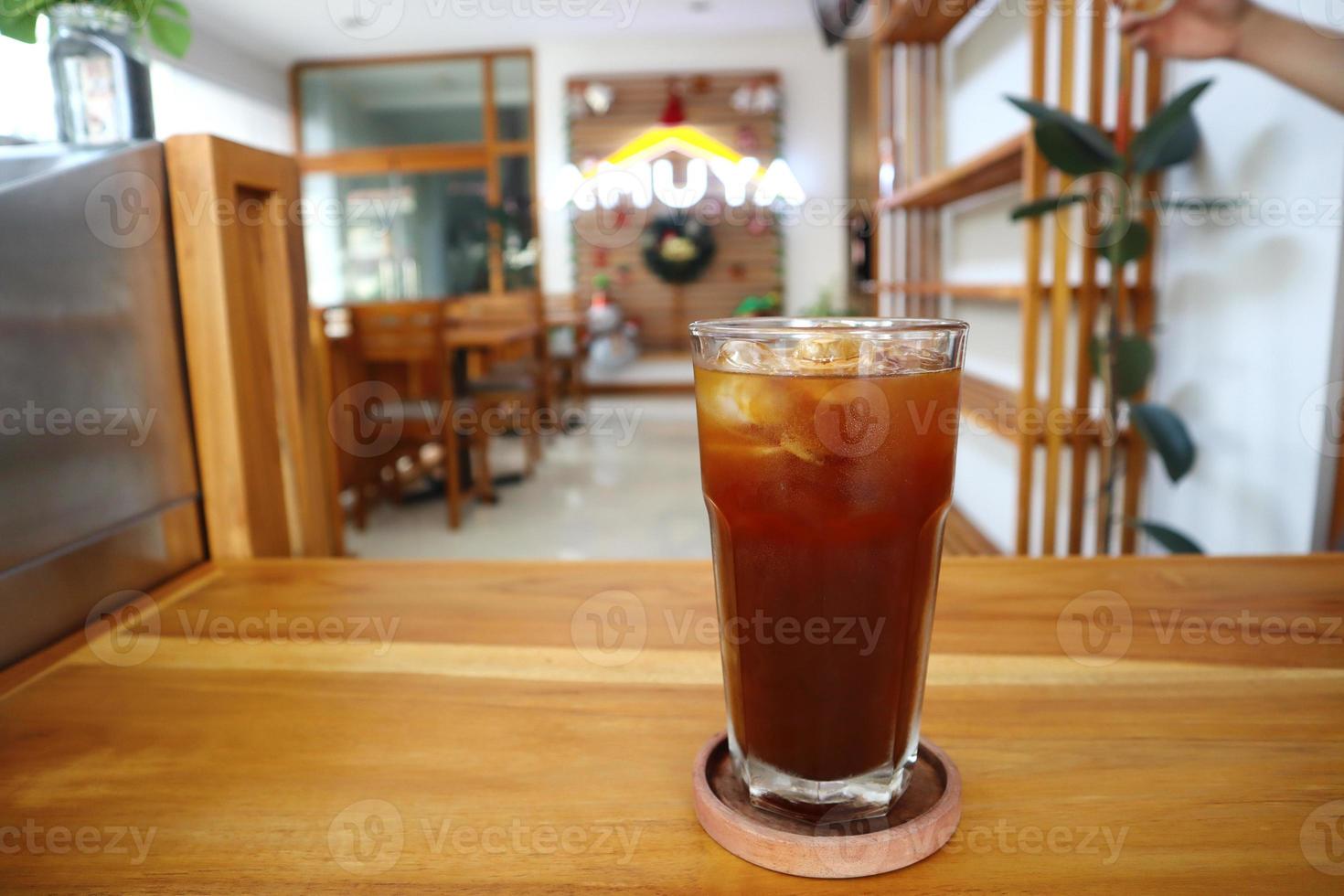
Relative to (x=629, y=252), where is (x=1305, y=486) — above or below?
below

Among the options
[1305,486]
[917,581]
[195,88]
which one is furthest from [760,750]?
[195,88]

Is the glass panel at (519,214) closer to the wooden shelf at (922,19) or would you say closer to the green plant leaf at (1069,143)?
the wooden shelf at (922,19)

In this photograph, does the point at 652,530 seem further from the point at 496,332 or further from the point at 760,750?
the point at 760,750

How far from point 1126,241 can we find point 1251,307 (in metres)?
0.28

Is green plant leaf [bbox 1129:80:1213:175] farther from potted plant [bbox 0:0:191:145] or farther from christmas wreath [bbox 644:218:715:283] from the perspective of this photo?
christmas wreath [bbox 644:218:715:283]

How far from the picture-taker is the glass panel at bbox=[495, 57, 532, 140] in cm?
841

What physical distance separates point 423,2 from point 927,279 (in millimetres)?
5223

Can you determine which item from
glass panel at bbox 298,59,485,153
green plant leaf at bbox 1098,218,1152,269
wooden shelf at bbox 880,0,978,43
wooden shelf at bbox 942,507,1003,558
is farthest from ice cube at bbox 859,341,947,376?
glass panel at bbox 298,59,485,153

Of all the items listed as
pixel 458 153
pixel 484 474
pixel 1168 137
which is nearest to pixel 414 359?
pixel 484 474

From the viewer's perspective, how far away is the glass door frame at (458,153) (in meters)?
8.41

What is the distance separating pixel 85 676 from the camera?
1.95 feet

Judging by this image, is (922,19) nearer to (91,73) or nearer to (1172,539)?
(1172,539)

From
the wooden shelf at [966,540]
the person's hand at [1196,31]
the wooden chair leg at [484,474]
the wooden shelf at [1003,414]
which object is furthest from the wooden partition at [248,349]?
the wooden chair leg at [484,474]

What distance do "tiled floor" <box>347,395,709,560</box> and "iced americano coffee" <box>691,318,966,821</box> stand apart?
8.64 feet
